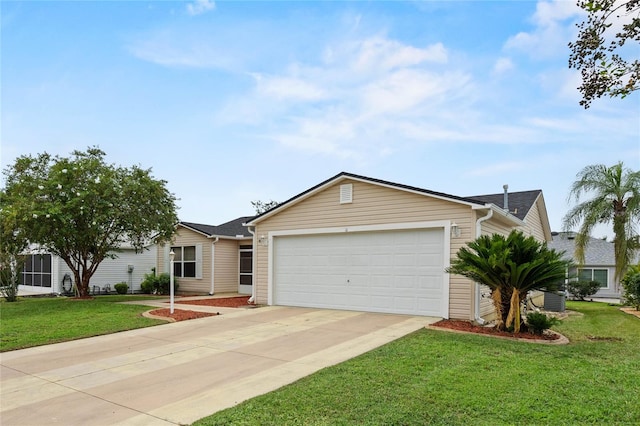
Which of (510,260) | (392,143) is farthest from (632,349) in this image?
(392,143)

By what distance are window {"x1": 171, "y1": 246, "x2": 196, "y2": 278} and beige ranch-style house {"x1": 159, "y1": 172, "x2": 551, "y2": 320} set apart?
6167 mm

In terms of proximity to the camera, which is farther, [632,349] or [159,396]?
[632,349]

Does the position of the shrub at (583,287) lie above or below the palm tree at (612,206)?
below

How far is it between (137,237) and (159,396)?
1271cm

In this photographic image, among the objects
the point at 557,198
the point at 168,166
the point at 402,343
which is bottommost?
the point at 402,343

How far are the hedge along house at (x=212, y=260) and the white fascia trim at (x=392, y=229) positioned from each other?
5514 mm

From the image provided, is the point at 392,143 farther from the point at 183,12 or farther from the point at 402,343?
the point at 402,343

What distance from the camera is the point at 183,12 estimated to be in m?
10.7

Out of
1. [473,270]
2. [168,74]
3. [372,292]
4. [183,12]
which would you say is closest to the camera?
[473,270]

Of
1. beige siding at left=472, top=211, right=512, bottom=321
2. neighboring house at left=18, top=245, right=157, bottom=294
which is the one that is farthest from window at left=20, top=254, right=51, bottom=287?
beige siding at left=472, top=211, right=512, bottom=321

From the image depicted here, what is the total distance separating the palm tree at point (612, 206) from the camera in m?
17.0

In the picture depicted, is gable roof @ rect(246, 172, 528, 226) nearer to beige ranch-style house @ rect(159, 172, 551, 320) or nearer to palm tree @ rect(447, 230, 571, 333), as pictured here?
beige ranch-style house @ rect(159, 172, 551, 320)

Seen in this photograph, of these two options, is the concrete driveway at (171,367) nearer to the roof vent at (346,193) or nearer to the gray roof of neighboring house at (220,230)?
the roof vent at (346,193)

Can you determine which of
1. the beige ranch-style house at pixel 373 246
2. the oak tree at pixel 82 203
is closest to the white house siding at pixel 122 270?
the oak tree at pixel 82 203
